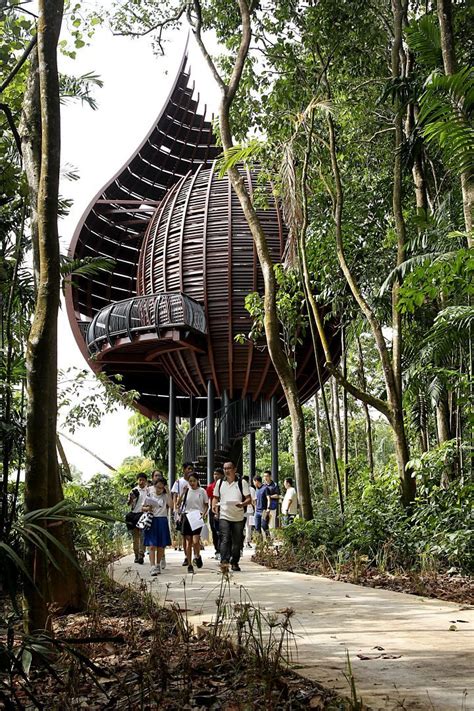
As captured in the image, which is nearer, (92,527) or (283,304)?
(92,527)

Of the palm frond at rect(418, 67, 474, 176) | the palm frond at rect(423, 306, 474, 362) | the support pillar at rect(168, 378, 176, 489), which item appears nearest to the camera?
the palm frond at rect(418, 67, 474, 176)

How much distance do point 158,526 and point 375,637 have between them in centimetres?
627

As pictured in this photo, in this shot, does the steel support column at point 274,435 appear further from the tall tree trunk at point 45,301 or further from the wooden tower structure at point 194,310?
the tall tree trunk at point 45,301

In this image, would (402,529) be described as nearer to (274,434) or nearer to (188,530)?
(188,530)

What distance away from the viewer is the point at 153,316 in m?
23.6

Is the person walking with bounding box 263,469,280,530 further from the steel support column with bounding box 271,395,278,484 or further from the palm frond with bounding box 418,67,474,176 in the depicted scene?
the palm frond with bounding box 418,67,474,176

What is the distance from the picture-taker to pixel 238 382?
25.7 meters

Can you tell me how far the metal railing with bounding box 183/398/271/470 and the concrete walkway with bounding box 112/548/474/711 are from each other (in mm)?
15881

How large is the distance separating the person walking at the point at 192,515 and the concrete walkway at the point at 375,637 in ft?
5.78

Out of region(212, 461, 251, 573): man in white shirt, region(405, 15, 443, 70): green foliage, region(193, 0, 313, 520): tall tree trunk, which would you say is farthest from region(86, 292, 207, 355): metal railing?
region(405, 15, 443, 70): green foliage

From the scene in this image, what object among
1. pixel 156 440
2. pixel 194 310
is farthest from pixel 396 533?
pixel 156 440

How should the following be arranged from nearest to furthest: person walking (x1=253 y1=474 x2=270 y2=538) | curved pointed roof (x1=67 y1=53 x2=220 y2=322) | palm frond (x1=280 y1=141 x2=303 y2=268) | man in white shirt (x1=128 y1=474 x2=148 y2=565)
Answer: man in white shirt (x1=128 y1=474 x2=148 y2=565) → palm frond (x1=280 y1=141 x2=303 y2=268) → person walking (x1=253 y1=474 x2=270 y2=538) → curved pointed roof (x1=67 y1=53 x2=220 y2=322)

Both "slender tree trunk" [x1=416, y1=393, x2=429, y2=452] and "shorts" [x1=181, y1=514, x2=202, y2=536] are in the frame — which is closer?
"shorts" [x1=181, y1=514, x2=202, y2=536]

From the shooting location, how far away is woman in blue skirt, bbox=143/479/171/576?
1112 centimetres
